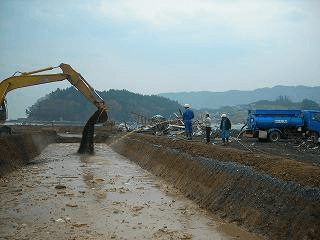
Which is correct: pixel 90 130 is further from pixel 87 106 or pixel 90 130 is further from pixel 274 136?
pixel 87 106

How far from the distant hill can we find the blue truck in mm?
74195


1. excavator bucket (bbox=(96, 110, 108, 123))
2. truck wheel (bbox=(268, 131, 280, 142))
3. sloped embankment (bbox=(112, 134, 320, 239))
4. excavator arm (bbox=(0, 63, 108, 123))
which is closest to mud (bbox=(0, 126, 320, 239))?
sloped embankment (bbox=(112, 134, 320, 239))

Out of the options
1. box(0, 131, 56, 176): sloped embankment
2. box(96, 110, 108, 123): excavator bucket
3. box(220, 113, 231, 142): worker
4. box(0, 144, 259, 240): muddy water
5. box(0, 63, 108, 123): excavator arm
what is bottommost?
box(0, 144, 259, 240): muddy water

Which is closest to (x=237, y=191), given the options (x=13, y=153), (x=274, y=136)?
(x=13, y=153)

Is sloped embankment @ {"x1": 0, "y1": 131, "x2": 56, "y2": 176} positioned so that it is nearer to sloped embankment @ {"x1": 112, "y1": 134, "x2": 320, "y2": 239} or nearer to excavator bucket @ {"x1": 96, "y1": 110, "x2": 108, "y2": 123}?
excavator bucket @ {"x1": 96, "y1": 110, "x2": 108, "y2": 123}

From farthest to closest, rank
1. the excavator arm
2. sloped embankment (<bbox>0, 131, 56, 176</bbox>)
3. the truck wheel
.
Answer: the truck wheel
the excavator arm
sloped embankment (<bbox>0, 131, 56, 176</bbox>)

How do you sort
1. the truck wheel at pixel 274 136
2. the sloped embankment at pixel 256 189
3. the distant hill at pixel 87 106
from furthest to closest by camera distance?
1. the distant hill at pixel 87 106
2. the truck wheel at pixel 274 136
3. the sloped embankment at pixel 256 189

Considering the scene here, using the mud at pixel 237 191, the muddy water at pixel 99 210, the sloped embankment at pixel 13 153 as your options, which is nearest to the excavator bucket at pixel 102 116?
the sloped embankment at pixel 13 153

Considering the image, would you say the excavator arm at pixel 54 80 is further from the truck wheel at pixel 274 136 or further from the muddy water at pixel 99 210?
the truck wheel at pixel 274 136

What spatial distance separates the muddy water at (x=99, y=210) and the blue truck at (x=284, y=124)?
13.6 metres

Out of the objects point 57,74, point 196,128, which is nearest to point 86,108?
point 196,128

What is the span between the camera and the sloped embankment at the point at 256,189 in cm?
602

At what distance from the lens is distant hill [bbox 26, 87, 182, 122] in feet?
354

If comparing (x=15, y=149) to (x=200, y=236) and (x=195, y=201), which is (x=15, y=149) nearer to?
(x=195, y=201)
